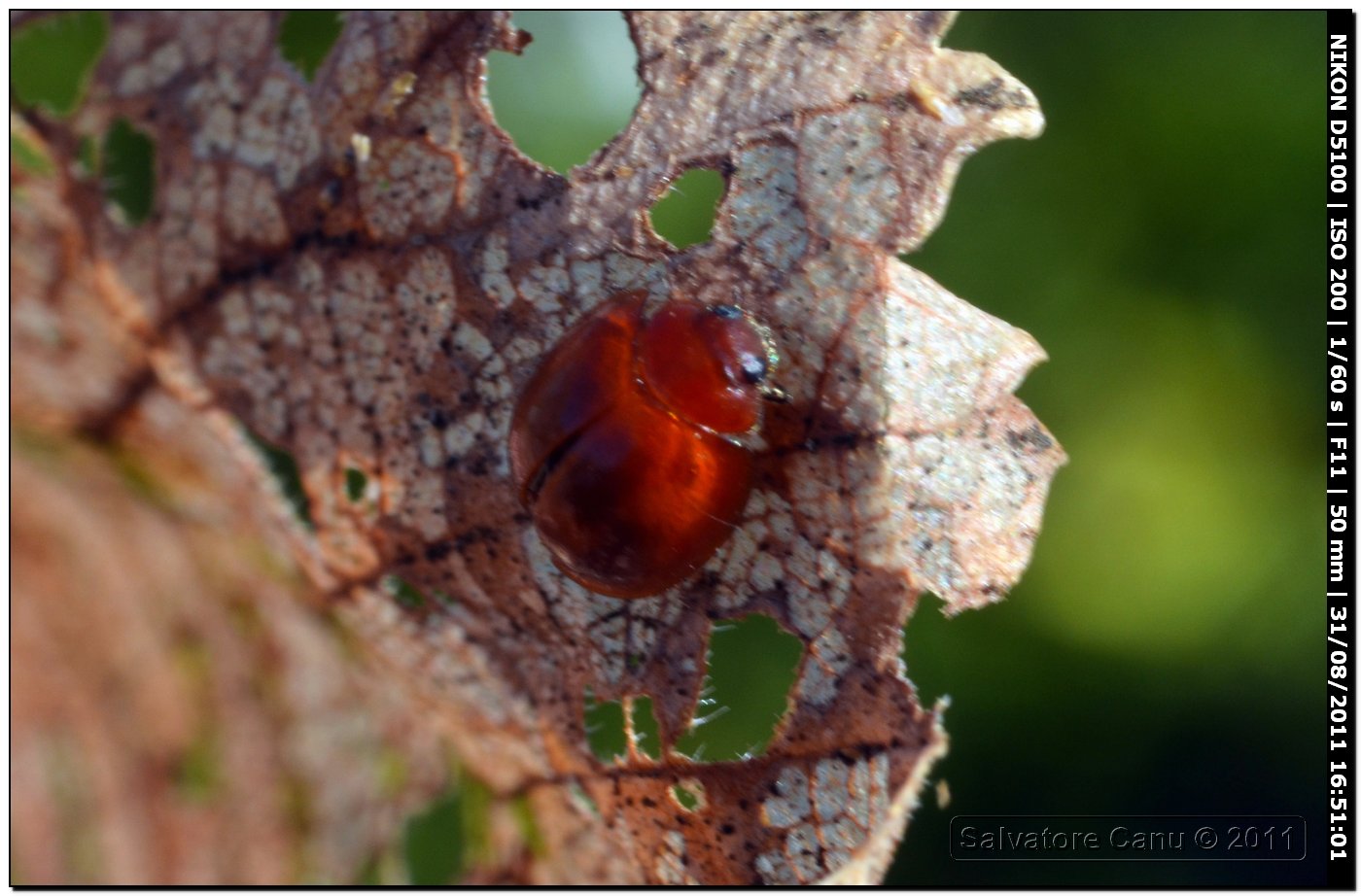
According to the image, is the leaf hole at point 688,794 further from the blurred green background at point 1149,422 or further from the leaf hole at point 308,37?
the leaf hole at point 308,37

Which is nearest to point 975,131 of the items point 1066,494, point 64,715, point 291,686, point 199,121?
point 1066,494

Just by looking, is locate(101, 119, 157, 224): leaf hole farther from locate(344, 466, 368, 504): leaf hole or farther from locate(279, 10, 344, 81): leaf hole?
locate(344, 466, 368, 504): leaf hole

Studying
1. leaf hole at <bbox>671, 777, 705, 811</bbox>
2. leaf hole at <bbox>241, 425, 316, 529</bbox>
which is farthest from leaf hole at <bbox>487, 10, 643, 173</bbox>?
leaf hole at <bbox>671, 777, 705, 811</bbox>

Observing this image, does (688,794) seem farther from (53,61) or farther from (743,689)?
(53,61)

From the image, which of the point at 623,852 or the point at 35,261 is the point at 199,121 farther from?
the point at 623,852

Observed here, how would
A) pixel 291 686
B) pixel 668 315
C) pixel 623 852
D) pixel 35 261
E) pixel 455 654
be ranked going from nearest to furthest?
1. pixel 668 315
2. pixel 623 852
3. pixel 455 654
4. pixel 35 261
5. pixel 291 686
